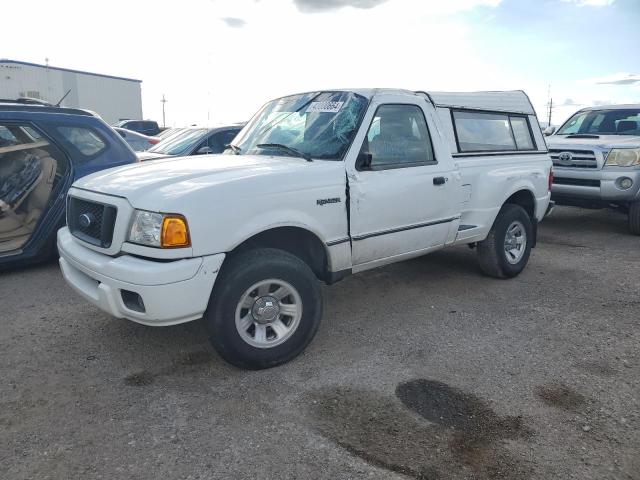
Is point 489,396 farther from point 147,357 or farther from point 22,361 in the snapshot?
point 22,361

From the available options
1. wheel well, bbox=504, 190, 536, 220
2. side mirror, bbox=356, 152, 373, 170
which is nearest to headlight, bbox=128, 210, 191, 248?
side mirror, bbox=356, 152, 373, 170

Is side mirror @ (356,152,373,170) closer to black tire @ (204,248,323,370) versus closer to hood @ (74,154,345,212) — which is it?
hood @ (74,154,345,212)

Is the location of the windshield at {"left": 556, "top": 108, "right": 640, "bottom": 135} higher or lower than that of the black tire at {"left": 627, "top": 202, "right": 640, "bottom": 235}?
higher

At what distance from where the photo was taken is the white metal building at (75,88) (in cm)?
2986

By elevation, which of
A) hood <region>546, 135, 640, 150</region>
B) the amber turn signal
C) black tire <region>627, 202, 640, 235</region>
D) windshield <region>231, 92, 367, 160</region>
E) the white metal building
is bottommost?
black tire <region>627, 202, 640, 235</region>

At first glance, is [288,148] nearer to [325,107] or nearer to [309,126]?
[309,126]

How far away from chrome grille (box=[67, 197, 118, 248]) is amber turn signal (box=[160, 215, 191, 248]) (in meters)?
0.44

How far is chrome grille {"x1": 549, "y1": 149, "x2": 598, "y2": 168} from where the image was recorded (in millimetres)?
7877

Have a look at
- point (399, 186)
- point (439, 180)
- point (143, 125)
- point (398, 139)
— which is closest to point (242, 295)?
point (399, 186)

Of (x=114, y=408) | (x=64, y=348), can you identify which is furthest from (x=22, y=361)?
(x=114, y=408)

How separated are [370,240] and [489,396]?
4.65ft

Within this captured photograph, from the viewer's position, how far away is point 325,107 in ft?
13.7

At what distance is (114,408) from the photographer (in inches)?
117

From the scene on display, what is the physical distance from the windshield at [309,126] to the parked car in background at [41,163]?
2.06m
